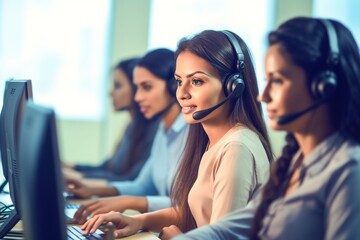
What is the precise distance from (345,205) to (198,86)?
2.58ft

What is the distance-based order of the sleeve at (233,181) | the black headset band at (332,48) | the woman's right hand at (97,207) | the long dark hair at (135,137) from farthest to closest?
the long dark hair at (135,137)
the woman's right hand at (97,207)
the sleeve at (233,181)
the black headset band at (332,48)

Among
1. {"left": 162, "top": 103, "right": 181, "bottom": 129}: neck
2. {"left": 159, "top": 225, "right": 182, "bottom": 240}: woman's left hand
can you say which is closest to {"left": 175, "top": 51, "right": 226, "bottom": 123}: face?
{"left": 159, "top": 225, "right": 182, "bottom": 240}: woman's left hand

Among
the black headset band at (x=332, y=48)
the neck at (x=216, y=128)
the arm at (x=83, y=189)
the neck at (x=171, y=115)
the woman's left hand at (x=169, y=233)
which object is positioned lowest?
the arm at (x=83, y=189)

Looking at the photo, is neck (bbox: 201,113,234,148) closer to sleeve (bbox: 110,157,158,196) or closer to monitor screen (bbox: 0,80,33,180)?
monitor screen (bbox: 0,80,33,180)

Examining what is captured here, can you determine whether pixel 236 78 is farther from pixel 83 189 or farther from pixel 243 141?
pixel 83 189

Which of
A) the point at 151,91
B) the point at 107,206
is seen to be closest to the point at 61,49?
the point at 151,91

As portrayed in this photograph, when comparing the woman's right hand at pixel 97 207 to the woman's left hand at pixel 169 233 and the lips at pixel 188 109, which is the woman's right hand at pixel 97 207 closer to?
the woman's left hand at pixel 169 233

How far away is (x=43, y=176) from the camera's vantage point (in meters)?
1.19

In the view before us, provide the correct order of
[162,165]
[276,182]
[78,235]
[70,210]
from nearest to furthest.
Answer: [276,182]
[78,235]
[70,210]
[162,165]

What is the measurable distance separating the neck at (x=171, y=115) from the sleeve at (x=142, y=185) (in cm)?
21

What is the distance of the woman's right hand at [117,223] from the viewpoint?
1.75m

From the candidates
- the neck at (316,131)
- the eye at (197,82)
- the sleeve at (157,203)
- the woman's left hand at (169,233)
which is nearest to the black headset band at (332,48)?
the neck at (316,131)

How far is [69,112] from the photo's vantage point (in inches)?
213

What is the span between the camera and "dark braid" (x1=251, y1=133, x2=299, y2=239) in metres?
1.33
